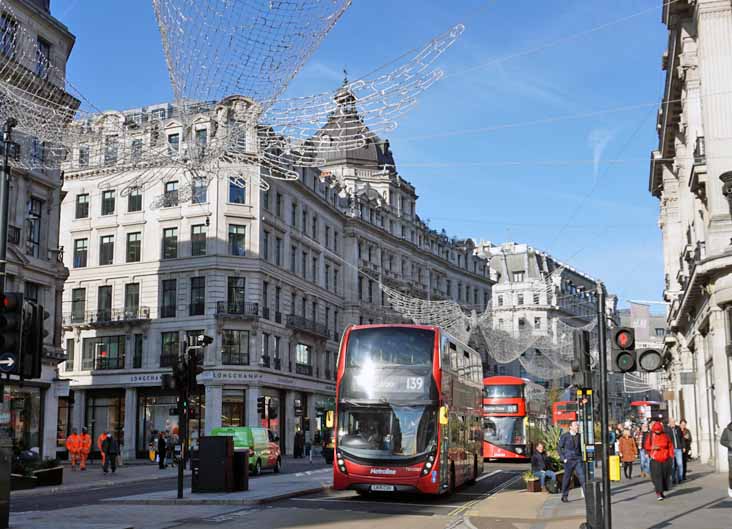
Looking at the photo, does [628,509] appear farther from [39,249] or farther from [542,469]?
[39,249]

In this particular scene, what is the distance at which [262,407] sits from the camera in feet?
168

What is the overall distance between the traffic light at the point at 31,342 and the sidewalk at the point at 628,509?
787 cm

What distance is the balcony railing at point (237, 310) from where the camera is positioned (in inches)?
2020

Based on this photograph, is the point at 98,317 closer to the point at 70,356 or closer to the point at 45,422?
the point at 70,356

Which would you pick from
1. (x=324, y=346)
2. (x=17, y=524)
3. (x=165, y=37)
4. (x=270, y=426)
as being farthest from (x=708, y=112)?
(x=324, y=346)

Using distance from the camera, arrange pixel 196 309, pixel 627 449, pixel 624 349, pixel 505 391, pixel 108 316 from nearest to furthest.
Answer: pixel 624 349 → pixel 627 449 → pixel 505 391 → pixel 196 309 → pixel 108 316

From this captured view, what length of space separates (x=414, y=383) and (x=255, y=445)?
14281 millimetres

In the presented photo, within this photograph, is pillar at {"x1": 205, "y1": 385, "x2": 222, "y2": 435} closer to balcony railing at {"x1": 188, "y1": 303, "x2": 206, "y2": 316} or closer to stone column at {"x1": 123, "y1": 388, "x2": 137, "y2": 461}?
balcony railing at {"x1": 188, "y1": 303, "x2": 206, "y2": 316}

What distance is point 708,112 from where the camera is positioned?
87.1 feet

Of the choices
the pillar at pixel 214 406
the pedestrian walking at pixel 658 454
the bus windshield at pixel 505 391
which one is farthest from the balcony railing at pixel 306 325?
the pedestrian walking at pixel 658 454

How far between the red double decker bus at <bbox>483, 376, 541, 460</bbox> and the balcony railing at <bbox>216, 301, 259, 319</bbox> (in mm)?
16582

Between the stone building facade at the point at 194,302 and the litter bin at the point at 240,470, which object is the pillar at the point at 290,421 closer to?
the stone building facade at the point at 194,302

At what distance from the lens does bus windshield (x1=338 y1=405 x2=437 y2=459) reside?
19.4 metres

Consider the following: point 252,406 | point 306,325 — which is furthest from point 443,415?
point 306,325
